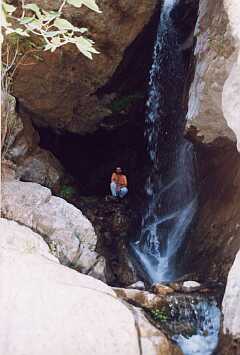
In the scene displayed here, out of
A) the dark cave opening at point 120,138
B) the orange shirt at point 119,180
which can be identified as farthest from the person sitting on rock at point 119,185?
the dark cave opening at point 120,138

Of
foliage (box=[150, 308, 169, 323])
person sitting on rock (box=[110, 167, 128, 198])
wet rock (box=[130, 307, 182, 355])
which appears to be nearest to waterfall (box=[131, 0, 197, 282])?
person sitting on rock (box=[110, 167, 128, 198])

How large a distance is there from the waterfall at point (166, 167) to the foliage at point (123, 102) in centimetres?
46

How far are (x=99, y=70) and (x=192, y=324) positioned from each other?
7228 millimetres

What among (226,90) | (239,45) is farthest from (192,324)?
(239,45)

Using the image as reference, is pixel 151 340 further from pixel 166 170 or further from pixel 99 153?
pixel 99 153

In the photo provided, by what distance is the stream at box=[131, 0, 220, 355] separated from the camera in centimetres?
1023

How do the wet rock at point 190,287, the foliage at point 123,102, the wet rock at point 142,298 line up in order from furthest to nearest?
the foliage at point 123,102 → the wet rock at point 190,287 → the wet rock at point 142,298

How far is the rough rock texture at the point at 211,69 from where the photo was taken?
8.17 metres

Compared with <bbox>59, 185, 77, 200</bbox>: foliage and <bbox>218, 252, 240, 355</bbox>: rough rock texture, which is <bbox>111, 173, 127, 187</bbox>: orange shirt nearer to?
<bbox>59, 185, 77, 200</bbox>: foliage

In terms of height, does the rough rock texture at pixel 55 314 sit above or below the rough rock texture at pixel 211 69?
below

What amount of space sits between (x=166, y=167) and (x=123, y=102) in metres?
2.26

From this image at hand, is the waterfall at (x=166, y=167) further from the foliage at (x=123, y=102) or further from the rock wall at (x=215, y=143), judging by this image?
the rock wall at (x=215, y=143)

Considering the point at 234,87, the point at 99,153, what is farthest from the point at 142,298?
the point at 99,153

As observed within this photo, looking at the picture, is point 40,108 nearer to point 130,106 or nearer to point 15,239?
point 130,106
